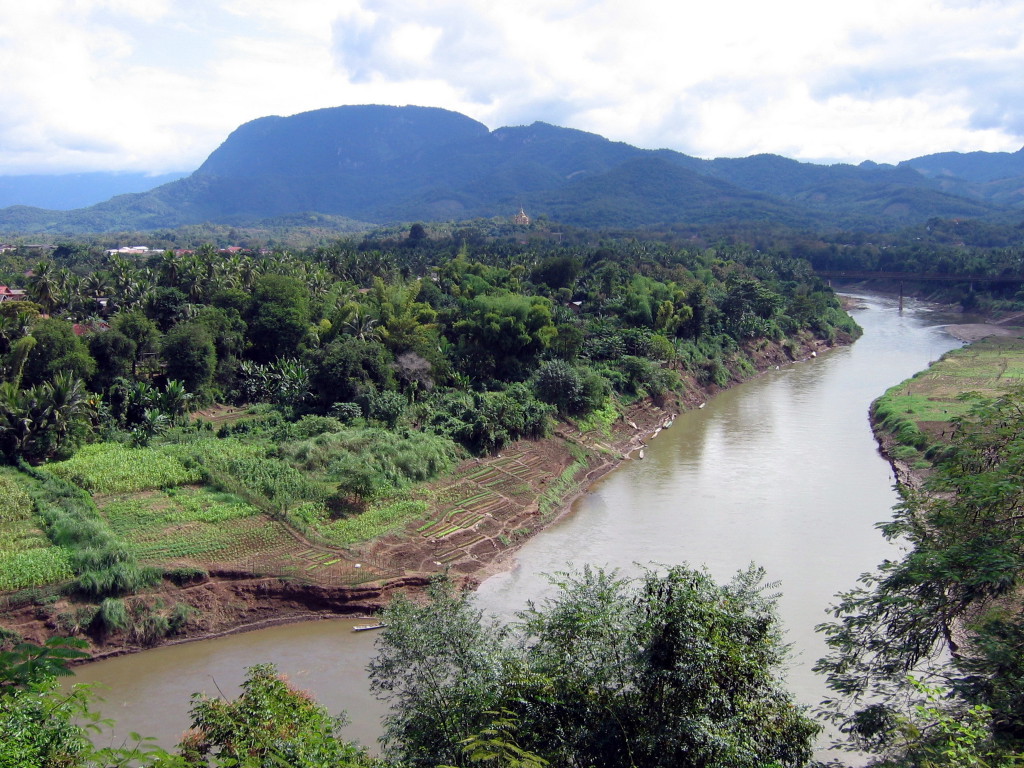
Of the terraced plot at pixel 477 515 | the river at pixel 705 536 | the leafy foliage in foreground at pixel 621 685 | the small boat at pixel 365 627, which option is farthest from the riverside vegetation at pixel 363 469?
the small boat at pixel 365 627

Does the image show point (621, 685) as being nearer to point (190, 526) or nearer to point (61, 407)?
point (190, 526)

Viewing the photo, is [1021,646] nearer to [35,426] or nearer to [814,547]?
[814,547]

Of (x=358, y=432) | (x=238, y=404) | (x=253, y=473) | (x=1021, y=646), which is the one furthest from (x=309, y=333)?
(x=1021, y=646)

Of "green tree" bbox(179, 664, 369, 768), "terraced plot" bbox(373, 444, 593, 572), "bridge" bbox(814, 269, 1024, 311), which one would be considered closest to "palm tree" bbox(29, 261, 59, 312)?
"terraced plot" bbox(373, 444, 593, 572)

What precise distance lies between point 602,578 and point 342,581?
1030 cm

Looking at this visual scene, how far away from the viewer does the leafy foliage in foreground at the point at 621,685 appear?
8.06 metres

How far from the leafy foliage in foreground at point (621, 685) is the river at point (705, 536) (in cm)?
495

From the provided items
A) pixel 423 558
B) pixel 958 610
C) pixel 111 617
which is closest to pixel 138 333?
pixel 111 617

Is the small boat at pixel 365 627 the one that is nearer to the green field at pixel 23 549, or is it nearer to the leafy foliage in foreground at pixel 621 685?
the green field at pixel 23 549

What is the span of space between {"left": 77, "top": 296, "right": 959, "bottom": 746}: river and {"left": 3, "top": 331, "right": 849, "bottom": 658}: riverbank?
43 centimetres

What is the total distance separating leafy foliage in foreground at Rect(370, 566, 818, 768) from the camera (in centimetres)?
806

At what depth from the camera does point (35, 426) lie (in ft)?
71.2

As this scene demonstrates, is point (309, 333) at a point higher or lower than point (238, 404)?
higher

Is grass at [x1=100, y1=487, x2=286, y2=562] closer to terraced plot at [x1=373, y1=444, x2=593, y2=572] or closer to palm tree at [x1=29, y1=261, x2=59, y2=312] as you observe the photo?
terraced plot at [x1=373, y1=444, x2=593, y2=572]
